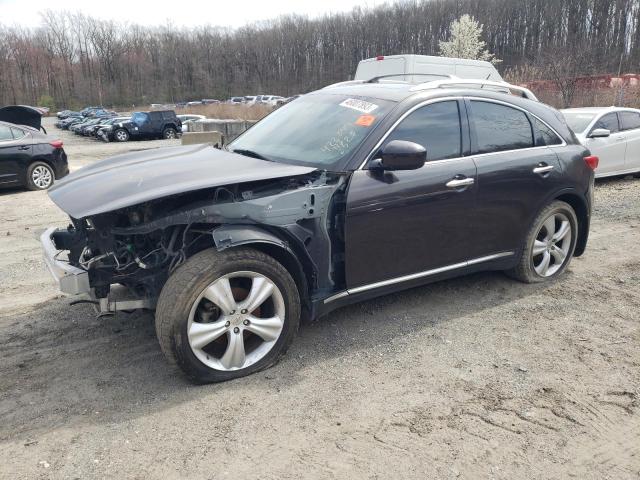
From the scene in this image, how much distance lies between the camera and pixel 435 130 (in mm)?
4008

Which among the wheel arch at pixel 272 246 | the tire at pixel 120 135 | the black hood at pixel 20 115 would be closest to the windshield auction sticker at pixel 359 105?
the wheel arch at pixel 272 246

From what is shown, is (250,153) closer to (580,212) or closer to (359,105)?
(359,105)

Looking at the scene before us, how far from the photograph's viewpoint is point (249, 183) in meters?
3.29

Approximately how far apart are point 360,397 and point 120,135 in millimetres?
29516

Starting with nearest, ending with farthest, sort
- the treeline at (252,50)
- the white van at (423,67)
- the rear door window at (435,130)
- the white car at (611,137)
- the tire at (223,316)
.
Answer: the tire at (223,316)
the rear door window at (435,130)
the white car at (611,137)
the white van at (423,67)
the treeline at (252,50)

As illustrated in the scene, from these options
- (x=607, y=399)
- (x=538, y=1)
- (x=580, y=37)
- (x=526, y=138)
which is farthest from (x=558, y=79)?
(x=538, y=1)

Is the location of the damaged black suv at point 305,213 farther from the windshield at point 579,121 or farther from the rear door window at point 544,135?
the windshield at point 579,121

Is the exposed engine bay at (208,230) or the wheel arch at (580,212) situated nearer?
the exposed engine bay at (208,230)

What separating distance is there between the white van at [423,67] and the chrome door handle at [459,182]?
8.10 metres

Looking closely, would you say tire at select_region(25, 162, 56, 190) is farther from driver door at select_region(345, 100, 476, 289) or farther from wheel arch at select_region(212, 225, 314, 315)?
driver door at select_region(345, 100, 476, 289)

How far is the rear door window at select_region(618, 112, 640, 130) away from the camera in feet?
34.2

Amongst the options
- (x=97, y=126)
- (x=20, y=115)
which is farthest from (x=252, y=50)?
(x=20, y=115)

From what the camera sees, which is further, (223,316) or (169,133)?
(169,133)

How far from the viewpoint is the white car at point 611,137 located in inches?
392
